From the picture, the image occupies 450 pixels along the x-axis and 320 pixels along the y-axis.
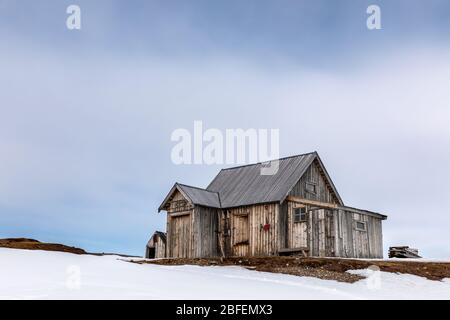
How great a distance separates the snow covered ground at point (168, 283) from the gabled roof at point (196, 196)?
46.0ft

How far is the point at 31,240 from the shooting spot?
32781 millimetres

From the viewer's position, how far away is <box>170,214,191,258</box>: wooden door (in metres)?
38.3

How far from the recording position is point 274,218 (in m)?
36.1

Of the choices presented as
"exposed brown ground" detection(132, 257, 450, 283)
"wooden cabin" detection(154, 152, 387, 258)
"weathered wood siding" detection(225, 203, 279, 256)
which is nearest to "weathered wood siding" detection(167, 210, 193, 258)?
"wooden cabin" detection(154, 152, 387, 258)

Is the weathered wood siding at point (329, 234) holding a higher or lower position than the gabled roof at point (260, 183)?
lower

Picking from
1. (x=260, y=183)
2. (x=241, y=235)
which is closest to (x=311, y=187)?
(x=260, y=183)

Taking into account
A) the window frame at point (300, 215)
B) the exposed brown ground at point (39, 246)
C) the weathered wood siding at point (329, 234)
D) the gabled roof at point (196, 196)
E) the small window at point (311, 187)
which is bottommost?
the exposed brown ground at point (39, 246)

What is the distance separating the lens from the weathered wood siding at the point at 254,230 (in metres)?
36.1

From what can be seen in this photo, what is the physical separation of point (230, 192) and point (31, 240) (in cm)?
1392

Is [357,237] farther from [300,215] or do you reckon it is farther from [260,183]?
[260,183]

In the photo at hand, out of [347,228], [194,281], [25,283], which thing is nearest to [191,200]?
[347,228]

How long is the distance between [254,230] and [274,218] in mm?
1786

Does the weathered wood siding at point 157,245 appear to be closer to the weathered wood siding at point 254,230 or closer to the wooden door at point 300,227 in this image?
the weathered wood siding at point 254,230

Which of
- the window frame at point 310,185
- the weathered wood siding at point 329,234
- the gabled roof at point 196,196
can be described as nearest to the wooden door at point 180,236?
the gabled roof at point 196,196
